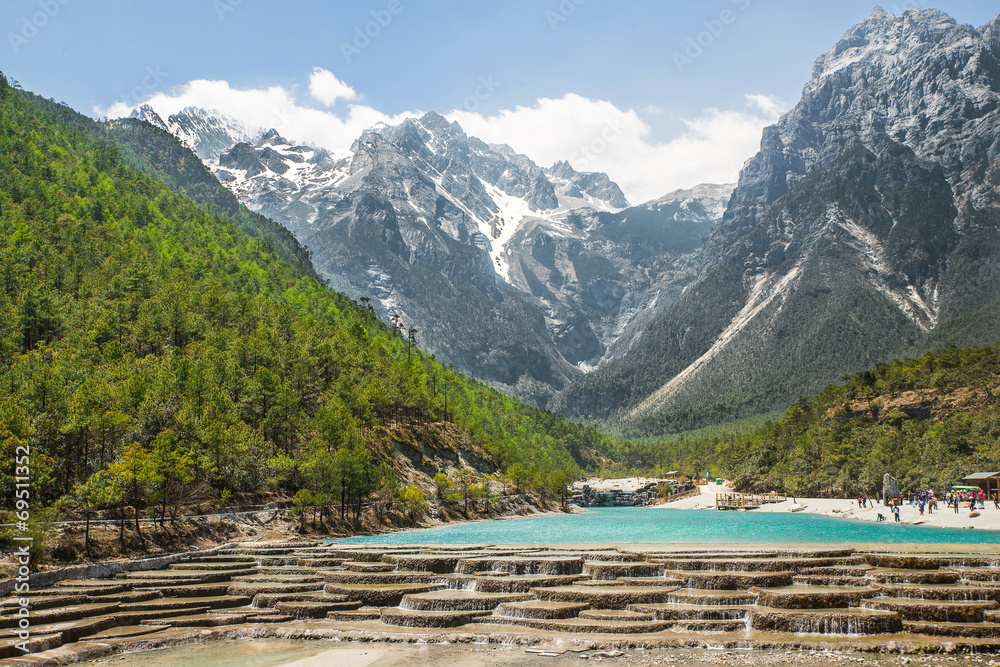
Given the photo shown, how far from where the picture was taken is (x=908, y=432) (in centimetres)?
15800

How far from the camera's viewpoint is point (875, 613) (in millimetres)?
31391

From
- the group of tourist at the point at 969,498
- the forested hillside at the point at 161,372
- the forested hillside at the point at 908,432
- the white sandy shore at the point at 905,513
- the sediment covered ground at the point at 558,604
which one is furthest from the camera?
the forested hillside at the point at 908,432

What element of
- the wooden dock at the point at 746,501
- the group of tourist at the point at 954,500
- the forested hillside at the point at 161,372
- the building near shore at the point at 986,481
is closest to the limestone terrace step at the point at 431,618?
the forested hillside at the point at 161,372

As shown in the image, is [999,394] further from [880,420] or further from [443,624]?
[443,624]

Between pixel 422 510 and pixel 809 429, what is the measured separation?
426 ft

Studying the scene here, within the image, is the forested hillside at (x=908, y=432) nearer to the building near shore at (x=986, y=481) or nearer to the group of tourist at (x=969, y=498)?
the building near shore at (x=986, y=481)

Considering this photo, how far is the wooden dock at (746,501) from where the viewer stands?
179625mm

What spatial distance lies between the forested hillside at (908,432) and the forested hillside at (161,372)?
229 feet

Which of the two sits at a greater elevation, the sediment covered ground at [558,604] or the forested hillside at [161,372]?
the forested hillside at [161,372]

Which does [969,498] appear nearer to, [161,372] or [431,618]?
[431,618]

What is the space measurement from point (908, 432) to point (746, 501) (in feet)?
149

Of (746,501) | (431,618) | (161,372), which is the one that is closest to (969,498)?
(746,501)

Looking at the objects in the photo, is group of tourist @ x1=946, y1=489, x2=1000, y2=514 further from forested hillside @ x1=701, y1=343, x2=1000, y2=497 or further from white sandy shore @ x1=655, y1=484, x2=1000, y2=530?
forested hillside @ x1=701, y1=343, x2=1000, y2=497

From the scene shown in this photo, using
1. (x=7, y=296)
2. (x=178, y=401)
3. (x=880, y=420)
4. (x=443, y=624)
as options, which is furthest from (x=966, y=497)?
(x=7, y=296)
